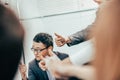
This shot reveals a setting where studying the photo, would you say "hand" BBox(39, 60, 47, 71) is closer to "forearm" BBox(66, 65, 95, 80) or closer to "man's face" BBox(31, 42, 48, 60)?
"man's face" BBox(31, 42, 48, 60)

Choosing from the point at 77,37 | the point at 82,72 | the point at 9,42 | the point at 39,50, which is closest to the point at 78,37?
the point at 77,37

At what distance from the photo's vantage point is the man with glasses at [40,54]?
1.83 meters

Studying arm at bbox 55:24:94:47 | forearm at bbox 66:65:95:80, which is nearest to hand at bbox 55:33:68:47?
arm at bbox 55:24:94:47

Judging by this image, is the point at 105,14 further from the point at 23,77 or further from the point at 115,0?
the point at 23,77

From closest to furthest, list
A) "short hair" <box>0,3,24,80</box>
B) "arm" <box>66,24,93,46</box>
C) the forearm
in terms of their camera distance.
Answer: "short hair" <box>0,3,24,80</box> → the forearm → "arm" <box>66,24,93,46</box>

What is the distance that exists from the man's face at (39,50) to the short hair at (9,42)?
120 centimetres

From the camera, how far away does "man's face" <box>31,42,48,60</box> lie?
6.04ft

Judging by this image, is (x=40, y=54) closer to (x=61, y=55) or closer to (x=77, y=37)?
(x=61, y=55)

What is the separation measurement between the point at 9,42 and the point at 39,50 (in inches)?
49.3

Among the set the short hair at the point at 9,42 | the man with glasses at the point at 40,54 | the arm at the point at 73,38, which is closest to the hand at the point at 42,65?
the man with glasses at the point at 40,54

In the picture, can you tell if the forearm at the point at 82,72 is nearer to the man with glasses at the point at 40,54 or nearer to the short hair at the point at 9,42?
the man with glasses at the point at 40,54

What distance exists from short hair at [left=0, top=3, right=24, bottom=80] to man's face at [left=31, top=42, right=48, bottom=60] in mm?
1199

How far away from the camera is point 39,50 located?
1857mm

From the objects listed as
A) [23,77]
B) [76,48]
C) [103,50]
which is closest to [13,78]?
[103,50]
